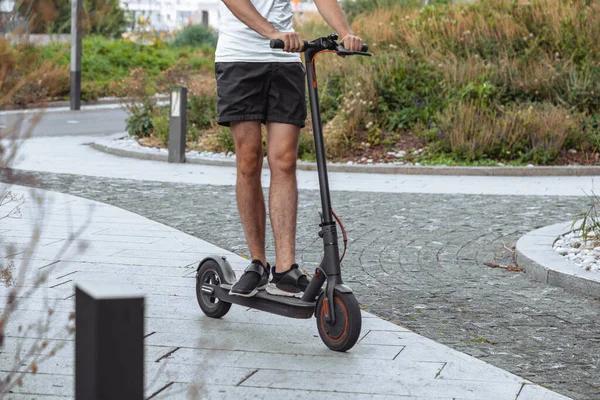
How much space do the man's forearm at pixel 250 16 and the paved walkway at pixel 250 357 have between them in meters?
1.18

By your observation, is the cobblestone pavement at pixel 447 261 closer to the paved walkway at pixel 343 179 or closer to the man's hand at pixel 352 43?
the paved walkway at pixel 343 179

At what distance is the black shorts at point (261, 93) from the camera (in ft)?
15.0

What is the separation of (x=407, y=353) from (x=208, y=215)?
440 cm

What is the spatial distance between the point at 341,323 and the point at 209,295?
2.87ft

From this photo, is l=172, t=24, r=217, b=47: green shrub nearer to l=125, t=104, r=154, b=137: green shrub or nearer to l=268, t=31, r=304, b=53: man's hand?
l=125, t=104, r=154, b=137: green shrub

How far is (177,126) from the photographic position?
43.5ft

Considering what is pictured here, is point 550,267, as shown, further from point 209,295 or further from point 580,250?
point 209,295

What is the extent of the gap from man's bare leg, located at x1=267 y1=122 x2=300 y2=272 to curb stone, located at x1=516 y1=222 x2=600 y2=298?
6.48 ft

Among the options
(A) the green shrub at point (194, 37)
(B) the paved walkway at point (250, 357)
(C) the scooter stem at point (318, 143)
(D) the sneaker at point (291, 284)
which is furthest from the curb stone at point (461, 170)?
(A) the green shrub at point (194, 37)

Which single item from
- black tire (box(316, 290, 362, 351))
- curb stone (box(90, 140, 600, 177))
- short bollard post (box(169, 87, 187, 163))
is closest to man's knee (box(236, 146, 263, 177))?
black tire (box(316, 290, 362, 351))

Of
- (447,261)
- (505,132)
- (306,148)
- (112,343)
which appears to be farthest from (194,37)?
(112,343)

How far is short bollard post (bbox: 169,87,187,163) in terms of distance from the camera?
1330 centimetres

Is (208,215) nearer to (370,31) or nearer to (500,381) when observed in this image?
(500,381)

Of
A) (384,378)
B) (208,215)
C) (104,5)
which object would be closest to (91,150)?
(208,215)
